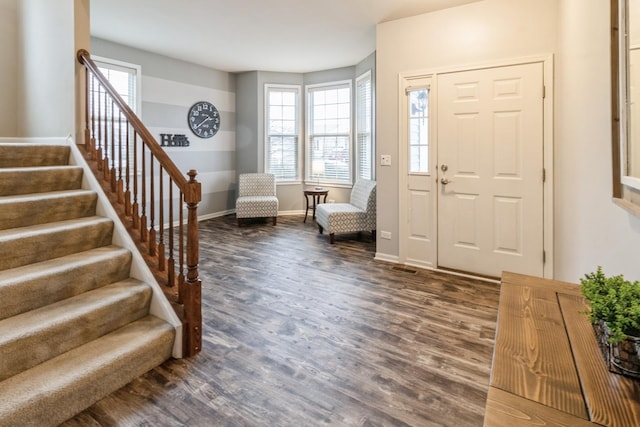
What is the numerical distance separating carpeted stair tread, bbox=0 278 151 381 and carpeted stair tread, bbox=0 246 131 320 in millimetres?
42

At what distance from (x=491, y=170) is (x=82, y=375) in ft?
11.4

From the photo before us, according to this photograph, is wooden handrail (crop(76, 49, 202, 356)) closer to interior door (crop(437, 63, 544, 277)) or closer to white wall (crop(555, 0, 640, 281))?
white wall (crop(555, 0, 640, 281))

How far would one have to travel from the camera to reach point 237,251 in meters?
4.51

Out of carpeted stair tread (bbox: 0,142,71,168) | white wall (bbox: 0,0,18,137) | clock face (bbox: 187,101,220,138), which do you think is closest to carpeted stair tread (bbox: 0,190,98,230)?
carpeted stair tread (bbox: 0,142,71,168)

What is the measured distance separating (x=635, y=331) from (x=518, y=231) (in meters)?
2.83

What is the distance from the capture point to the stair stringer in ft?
7.06

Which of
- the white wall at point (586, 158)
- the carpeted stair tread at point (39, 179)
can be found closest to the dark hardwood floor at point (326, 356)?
the white wall at point (586, 158)

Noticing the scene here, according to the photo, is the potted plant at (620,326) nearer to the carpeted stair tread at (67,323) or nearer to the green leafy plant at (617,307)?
the green leafy plant at (617,307)

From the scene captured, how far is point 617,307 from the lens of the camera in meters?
0.77

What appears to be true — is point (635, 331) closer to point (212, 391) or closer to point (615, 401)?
point (615, 401)

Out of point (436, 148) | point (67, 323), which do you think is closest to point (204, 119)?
point (436, 148)

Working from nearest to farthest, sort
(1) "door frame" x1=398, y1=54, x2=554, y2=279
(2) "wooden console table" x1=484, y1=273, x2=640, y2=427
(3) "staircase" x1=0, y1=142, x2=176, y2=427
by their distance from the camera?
(2) "wooden console table" x1=484, y1=273, x2=640, y2=427, (3) "staircase" x1=0, y1=142, x2=176, y2=427, (1) "door frame" x1=398, y1=54, x2=554, y2=279

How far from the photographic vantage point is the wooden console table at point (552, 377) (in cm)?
67

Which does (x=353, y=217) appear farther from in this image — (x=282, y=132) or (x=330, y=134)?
(x=282, y=132)
